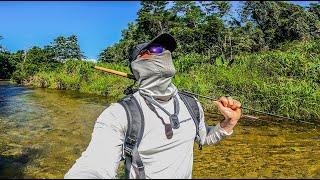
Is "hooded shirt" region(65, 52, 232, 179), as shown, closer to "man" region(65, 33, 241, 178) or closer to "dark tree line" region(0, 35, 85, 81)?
"man" region(65, 33, 241, 178)

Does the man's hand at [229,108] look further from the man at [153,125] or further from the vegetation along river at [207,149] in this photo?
the vegetation along river at [207,149]

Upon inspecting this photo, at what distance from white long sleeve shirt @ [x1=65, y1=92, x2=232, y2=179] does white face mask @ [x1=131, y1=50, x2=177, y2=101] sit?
58mm

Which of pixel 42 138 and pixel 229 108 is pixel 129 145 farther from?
pixel 42 138

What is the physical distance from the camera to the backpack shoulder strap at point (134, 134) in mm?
2246

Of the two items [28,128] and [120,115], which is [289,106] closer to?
[28,128]

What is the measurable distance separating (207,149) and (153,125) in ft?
17.9

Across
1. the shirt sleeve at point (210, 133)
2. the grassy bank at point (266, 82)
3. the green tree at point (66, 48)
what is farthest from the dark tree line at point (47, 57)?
the shirt sleeve at point (210, 133)

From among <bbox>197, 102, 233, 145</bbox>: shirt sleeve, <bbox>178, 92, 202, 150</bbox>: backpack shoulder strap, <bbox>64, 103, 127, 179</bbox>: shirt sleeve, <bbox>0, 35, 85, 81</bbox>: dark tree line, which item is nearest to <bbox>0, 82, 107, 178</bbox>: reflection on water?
<bbox>197, 102, 233, 145</bbox>: shirt sleeve

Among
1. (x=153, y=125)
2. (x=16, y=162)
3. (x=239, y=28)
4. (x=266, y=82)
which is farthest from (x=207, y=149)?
(x=239, y=28)

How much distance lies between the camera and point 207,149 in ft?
25.1

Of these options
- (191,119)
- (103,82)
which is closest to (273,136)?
(191,119)

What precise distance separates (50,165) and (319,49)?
1372cm

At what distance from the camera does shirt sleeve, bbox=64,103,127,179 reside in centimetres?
188

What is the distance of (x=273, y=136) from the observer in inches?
357
